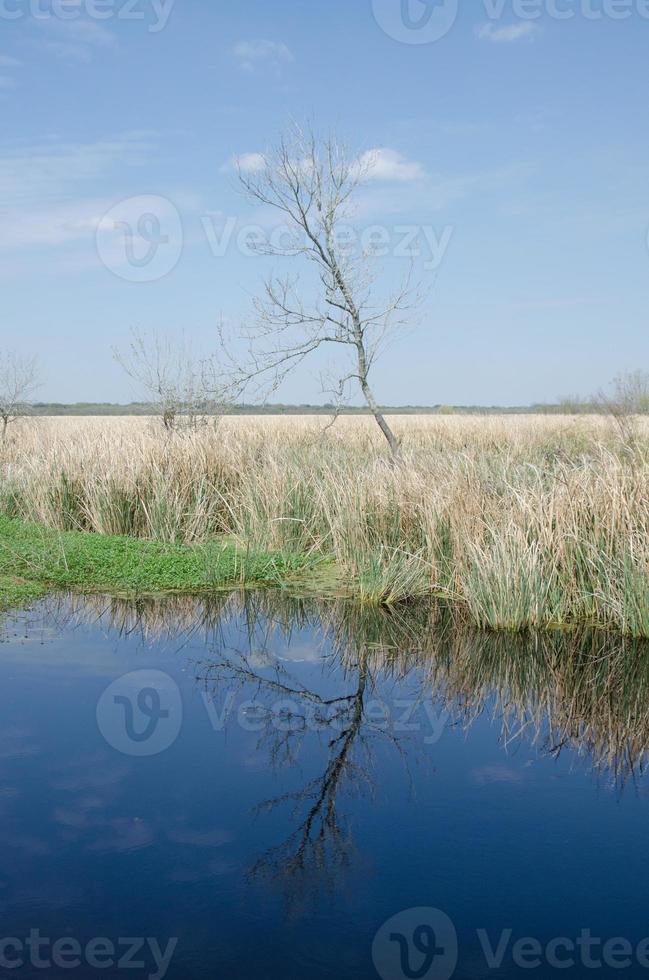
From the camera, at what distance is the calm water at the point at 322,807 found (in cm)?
312

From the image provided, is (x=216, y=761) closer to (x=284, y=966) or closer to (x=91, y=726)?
(x=91, y=726)

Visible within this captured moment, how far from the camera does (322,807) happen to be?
4137 millimetres

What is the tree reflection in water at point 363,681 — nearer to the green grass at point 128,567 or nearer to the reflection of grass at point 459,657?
the reflection of grass at point 459,657

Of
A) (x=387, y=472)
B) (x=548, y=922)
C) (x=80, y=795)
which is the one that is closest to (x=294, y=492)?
(x=387, y=472)

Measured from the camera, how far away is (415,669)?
6.21 metres

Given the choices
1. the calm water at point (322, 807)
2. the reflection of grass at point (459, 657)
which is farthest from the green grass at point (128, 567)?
the calm water at point (322, 807)

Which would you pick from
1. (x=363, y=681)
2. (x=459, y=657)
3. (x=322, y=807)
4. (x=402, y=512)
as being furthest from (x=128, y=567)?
(x=322, y=807)

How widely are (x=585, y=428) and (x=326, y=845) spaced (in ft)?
71.2

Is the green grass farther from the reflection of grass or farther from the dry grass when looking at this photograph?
the dry grass

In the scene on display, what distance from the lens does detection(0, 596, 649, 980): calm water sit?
10.2ft

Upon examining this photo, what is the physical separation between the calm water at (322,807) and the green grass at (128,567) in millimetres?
1467

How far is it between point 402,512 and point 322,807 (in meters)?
4.91

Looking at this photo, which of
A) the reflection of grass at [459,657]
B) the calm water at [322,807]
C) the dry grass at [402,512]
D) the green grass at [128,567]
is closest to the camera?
the calm water at [322,807]

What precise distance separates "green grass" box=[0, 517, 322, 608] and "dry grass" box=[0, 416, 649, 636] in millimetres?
664
